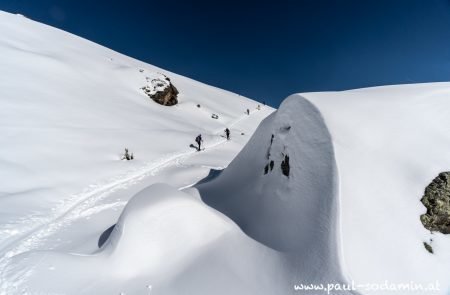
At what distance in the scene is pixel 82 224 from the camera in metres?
8.68

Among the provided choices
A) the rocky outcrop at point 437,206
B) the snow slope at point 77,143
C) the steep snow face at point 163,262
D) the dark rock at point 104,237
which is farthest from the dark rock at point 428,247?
the snow slope at point 77,143

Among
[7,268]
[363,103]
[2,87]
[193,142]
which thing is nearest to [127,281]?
[7,268]

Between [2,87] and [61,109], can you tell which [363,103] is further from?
[2,87]

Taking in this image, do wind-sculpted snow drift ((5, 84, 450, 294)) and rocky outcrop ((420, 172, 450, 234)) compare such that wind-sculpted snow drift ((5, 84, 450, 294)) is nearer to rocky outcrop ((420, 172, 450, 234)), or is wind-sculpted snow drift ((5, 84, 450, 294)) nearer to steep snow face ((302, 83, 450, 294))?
steep snow face ((302, 83, 450, 294))

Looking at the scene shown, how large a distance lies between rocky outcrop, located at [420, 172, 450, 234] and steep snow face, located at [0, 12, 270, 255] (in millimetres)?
9331

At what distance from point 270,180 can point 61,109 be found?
16.4m

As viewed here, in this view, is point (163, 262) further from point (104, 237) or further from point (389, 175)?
point (389, 175)

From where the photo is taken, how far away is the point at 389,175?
5684 mm

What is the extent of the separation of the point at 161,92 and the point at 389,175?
26829 mm

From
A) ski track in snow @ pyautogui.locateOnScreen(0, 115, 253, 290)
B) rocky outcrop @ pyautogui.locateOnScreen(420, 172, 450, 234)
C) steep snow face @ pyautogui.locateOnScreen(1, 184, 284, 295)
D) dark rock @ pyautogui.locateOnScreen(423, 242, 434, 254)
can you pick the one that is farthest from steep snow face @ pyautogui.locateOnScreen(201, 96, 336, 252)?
ski track in snow @ pyautogui.locateOnScreen(0, 115, 253, 290)

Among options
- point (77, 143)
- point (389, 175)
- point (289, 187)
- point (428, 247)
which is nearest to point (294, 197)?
point (289, 187)

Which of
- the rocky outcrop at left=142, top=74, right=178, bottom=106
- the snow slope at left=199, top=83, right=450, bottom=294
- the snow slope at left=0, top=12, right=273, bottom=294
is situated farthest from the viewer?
the rocky outcrop at left=142, top=74, right=178, bottom=106

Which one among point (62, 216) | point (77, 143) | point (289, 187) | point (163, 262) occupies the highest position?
point (289, 187)

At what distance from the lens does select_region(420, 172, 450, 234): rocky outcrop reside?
5.40 m
